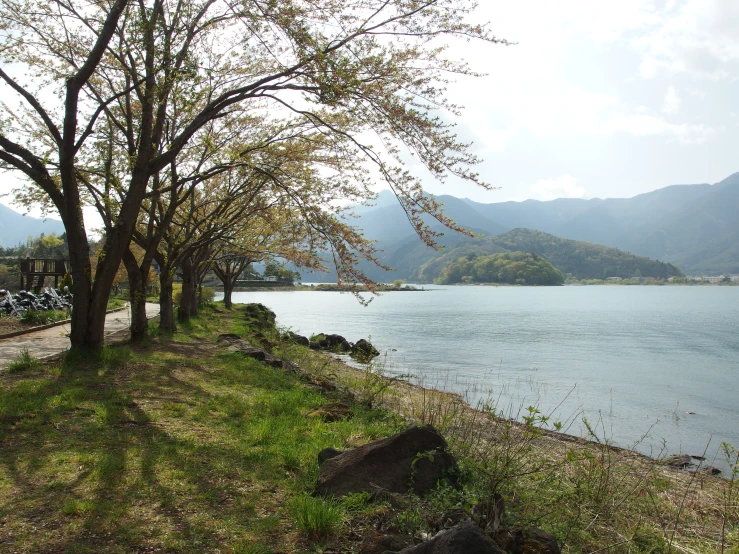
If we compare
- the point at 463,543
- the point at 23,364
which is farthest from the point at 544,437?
the point at 23,364

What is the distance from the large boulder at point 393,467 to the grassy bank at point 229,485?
9.1 inches

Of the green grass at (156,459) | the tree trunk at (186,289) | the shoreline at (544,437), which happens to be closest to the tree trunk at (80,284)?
the green grass at (156,459)

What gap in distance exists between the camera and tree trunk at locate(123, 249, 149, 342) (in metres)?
14.0

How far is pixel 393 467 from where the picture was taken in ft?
16.4

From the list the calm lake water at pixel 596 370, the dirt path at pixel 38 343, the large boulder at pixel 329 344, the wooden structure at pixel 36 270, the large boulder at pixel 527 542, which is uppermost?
the wooden structure at pixel 36 270

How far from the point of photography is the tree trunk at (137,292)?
14.0 metres

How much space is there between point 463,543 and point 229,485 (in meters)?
2.67

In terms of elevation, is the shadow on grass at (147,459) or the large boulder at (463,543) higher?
the large boulder at (463,543)

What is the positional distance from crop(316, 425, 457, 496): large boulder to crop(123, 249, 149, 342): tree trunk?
35.7ft

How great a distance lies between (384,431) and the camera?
7.52 m

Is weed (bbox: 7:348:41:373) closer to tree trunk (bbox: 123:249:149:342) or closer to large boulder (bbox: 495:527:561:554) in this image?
tree trunk (bbox: 123:249:149:342)

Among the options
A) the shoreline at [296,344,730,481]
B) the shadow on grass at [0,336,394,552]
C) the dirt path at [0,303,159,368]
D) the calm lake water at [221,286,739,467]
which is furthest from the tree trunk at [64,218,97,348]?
the calm lake water at [221,286,739,467]

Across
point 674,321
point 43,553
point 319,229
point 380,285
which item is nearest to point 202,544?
point 43,553

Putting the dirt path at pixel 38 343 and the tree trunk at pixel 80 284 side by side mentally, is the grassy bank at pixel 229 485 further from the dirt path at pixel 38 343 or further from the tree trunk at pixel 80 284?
the dirt path at pixel 38 343
